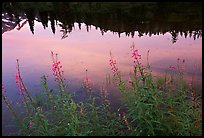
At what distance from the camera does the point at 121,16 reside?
1196 inches

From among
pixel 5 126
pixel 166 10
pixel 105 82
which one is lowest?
pixel 5 126

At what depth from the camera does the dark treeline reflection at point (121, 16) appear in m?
23.8

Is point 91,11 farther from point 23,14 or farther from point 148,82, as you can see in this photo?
point 148,82

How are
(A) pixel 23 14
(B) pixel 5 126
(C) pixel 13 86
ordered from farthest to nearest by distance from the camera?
1. (A) pixel 23 14
2. (C) pixel 13 86
3. (B) pixel 5 126

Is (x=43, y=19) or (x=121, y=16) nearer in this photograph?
(x=121, y=16)

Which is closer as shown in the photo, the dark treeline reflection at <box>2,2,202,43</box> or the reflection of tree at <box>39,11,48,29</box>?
the dark treeline reflection at <box>2,2,202,43</box>

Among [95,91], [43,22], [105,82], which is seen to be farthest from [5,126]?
[43,22]

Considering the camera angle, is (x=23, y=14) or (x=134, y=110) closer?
(x=134, y=110)

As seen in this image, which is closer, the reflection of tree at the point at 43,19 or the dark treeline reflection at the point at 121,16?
the dark treeline reflection at the point at 121,16

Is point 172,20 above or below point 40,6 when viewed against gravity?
below

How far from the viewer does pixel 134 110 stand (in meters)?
5.79

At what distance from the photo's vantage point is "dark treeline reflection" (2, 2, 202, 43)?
23.8 metres

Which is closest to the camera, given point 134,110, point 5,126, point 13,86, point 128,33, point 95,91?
point 134,110

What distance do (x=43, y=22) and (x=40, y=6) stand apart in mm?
8556
